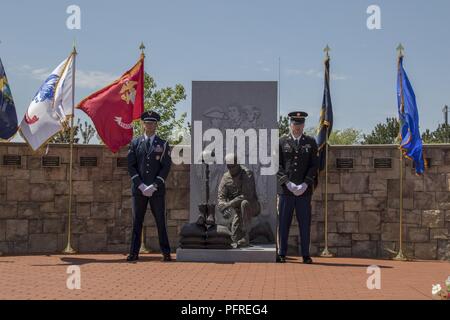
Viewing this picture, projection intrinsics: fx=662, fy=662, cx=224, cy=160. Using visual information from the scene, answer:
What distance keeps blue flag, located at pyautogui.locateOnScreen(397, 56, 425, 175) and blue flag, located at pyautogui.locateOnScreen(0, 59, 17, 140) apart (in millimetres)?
6342

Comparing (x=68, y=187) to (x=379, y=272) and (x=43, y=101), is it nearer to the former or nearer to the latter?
(x=43, y=101)

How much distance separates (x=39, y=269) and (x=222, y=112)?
13.1 ft

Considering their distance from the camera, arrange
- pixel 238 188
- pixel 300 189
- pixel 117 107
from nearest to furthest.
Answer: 1. pixel 300 189
2. pixel 238 188
3. pixel 117 107

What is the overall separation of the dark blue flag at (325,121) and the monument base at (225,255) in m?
2.34

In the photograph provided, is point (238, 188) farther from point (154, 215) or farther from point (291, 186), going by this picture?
point (154, 215)

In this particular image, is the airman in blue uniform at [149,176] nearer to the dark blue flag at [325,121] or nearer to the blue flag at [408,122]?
the dark blue flag at [325,121]

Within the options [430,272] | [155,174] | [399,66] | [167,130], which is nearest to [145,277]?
[155,174]

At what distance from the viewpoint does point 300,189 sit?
970cm

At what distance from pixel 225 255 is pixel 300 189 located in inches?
57.4

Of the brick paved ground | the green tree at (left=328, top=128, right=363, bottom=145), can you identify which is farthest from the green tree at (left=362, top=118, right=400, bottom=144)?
the brick paved ground

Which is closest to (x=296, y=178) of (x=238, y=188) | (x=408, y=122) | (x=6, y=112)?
(x=238, y=188)

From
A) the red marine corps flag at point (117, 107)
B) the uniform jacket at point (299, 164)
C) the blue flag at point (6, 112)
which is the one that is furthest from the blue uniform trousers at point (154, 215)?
the blue flag at point (6, 112)

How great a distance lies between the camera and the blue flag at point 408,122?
35.9 ft

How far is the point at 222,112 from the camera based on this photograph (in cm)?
1095
